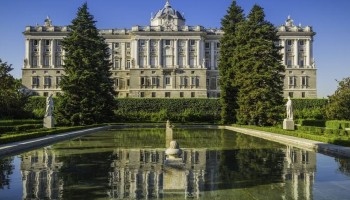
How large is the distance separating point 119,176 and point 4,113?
32963 mm

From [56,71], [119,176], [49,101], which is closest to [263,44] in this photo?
[49,101]

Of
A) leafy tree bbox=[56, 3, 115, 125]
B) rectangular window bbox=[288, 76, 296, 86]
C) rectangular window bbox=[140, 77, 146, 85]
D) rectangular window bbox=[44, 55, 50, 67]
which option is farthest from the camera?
rectangular window bbox=[44, 55, 50, 67]

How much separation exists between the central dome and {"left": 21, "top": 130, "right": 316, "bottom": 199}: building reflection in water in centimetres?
7890

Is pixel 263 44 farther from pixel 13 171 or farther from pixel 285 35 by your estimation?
pixel 285 35

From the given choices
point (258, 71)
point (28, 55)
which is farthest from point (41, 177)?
point (28, 55)

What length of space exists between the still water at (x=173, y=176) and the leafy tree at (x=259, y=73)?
69.4ft

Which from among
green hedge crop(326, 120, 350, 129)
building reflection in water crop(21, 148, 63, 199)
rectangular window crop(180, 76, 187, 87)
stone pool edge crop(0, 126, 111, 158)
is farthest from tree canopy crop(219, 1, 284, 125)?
rectangular window crop(180, 76, 187, 87)

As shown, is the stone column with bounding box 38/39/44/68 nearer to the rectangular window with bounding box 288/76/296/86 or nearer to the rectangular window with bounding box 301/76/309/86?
the rectangular window with bounding box 288/76/296/86

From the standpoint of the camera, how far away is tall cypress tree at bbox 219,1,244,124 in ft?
161

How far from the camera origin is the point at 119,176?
39.1 feet

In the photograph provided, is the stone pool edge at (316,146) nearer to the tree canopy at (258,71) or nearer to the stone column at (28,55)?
the tree canopy at (258,71)

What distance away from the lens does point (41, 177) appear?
11.7 m

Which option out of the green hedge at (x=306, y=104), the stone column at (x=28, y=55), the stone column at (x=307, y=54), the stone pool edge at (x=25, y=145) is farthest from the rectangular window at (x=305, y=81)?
the stone pool edge at (x=25, y=145)

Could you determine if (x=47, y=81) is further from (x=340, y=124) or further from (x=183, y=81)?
(x=340, y=124)
